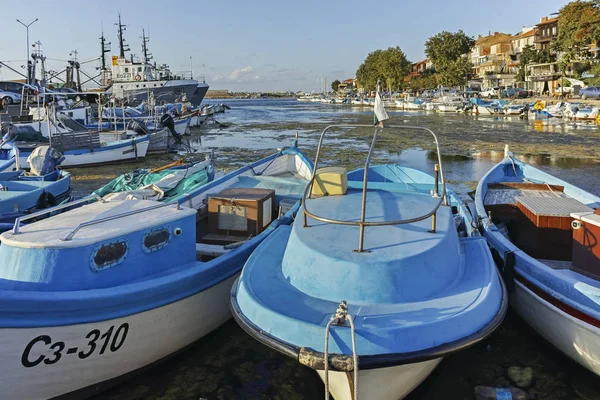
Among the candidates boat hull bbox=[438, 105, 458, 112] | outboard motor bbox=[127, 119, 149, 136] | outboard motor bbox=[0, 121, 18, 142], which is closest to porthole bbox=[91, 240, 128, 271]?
outboard motor bbox=[0, 121, 18, 142]

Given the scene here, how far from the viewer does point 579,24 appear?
59031mm

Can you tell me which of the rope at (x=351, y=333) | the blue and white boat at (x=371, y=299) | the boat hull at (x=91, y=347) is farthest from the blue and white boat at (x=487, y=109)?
the rope at (x=351, y=333)

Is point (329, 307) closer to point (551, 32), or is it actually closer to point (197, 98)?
point (197, 98)

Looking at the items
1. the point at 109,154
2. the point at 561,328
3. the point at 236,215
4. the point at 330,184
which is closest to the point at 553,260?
the point at 561,328

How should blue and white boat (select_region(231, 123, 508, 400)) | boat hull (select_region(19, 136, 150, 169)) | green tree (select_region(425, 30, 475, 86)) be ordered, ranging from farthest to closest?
green tree (select_region(425, 30, 475, 86)) < boat hull (select_region(19, 136, 150, 169)) < blue and white boat (select_region(231, 123, 508, 400))

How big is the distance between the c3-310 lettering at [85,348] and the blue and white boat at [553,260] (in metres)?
5.38

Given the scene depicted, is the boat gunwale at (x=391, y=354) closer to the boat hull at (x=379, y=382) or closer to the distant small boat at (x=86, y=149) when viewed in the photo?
the boat hull at (x=379, y=382)

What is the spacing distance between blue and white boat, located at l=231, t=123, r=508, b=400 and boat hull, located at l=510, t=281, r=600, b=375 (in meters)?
0.96

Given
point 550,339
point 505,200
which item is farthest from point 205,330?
point 505,200

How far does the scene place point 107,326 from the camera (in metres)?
5.43

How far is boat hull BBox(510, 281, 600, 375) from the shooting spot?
5422 mm

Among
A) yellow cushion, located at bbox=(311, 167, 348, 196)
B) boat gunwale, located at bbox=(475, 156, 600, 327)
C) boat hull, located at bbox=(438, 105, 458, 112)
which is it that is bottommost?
boat gunwale, located at bbox=(475, 156, 600, 327)

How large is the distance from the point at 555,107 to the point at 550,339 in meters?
50.4

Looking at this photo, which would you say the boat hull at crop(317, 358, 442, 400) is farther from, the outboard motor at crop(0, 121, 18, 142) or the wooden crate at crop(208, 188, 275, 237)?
the outboard motor at crop(0, 121, 18, 142)
